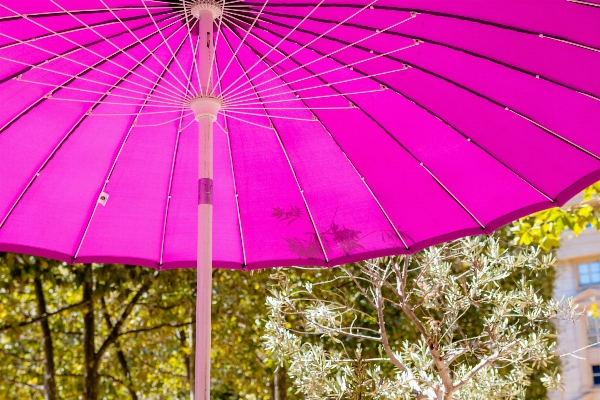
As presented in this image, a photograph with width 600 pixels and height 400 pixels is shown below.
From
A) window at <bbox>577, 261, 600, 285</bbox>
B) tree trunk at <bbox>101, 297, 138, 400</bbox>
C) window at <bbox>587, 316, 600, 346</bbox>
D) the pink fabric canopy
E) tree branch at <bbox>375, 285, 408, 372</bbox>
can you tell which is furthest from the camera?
window at <bbox>577, 261, 600, 285</bbox>

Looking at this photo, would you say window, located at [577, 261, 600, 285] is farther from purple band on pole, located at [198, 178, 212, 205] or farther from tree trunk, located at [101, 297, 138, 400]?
purple band on pole, located at [198, 178, 212, 205]

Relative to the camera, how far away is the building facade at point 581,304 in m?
17.3

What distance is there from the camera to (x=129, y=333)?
11734mm

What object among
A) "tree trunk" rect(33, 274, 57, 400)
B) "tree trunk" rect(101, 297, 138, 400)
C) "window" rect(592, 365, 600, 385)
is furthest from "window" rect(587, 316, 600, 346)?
"tree trunk" rect(33, 274, 57, 400)

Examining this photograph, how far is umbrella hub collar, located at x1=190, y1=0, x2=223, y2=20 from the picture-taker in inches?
99.8

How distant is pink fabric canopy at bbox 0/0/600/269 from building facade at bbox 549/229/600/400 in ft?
49.1

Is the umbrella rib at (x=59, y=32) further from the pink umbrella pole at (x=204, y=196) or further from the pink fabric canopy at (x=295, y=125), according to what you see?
the pink umbrella pole at (x=204, y=196)

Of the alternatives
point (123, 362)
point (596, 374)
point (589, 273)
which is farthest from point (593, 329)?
point (123, 362)

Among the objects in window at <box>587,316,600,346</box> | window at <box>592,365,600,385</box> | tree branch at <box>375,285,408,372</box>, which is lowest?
window at <box>592,365,600,385</box>

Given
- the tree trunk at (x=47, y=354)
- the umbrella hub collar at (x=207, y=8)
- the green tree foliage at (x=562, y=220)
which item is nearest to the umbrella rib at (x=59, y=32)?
the umbrella hub collar at (x=207, y=8)

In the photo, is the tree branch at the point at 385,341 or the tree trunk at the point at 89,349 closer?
the tree branch at the point at 385,341

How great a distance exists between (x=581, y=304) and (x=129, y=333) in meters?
10.6

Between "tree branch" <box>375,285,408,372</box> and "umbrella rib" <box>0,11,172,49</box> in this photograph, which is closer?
"umbrella rib" <box>0,11,172,49</box>

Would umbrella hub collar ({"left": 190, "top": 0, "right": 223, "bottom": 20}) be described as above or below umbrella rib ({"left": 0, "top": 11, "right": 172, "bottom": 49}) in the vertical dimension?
above
